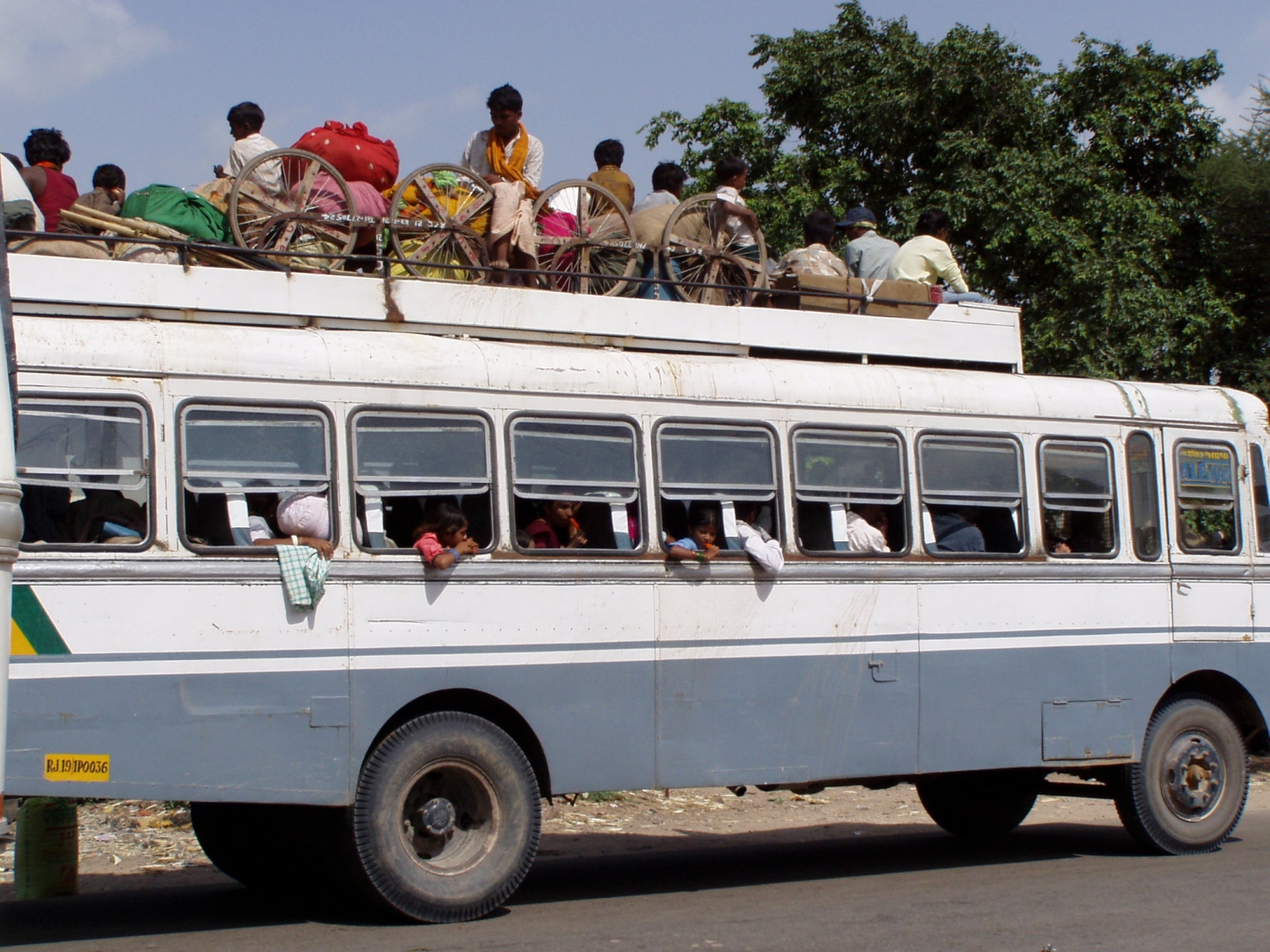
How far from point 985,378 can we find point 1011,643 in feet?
5.40

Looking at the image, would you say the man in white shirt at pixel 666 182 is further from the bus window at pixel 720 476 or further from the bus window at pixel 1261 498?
the bus window at pixel 1261 498

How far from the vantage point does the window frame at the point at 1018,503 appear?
904cm

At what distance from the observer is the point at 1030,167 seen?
19391mm

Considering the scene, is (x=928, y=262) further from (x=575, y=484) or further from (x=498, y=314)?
(x=575, y=484)

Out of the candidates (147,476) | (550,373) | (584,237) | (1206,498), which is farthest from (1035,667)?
(147,476)

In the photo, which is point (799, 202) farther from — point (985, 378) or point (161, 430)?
point (161, 430)

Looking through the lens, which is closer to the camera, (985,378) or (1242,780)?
(985,378)

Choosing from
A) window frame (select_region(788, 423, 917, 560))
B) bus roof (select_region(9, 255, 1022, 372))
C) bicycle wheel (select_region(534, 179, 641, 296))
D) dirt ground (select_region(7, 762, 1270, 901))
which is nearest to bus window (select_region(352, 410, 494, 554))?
bus roof (select_region(9, 255, 1022, 372))

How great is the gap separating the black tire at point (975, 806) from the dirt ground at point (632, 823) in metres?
0.84

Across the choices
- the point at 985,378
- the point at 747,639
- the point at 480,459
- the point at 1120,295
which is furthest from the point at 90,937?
the point at 1120,295

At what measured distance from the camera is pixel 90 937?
284 inches

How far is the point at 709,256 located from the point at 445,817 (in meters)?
3.99

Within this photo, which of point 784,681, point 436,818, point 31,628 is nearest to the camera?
point 31,628

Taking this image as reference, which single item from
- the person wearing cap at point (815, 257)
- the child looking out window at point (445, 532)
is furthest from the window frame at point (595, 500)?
the person wearing cap at point (815, 257)
